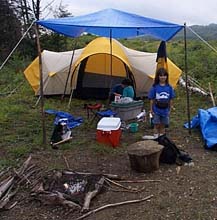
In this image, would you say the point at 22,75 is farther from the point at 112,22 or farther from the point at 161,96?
the point at 161,96

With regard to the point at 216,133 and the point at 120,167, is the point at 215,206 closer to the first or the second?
the point at 120,167

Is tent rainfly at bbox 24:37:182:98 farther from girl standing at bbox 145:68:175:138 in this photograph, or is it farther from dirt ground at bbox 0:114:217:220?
dirt ground at bbox 0:114:217:220

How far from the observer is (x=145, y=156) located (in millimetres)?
4695

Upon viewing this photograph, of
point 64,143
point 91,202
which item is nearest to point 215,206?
point 91,202

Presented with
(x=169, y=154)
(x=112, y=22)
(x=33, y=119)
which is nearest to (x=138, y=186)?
(x=169, y=154)

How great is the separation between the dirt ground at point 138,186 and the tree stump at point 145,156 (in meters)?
0.07

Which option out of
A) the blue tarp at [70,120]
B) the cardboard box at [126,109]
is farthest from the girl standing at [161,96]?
the blue tarp at [70,120]

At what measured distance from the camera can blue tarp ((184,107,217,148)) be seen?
19.1 feet

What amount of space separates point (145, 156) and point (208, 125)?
1963 millimetres

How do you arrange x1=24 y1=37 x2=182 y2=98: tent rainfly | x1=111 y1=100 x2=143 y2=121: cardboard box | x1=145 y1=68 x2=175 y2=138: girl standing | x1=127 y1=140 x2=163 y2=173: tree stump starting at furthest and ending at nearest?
x1=24 y1=37 x2=182 y2=98: tent rainfly < x1=111 y1=100 x2=143 y2=121: cardboard box < x1=145 y1=68 x2=175 y2=138: girl standing < x1=127 y1=140 x2=163 y2=173: tree stump

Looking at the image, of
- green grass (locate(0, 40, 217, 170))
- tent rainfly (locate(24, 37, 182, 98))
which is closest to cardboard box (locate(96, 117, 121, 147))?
green grass (locate(0, 40, 217, 170))

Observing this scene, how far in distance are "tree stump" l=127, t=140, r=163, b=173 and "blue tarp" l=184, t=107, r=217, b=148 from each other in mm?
1250

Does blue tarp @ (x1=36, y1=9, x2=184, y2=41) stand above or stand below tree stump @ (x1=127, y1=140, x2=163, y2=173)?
above

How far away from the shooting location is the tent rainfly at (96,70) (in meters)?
9.29
